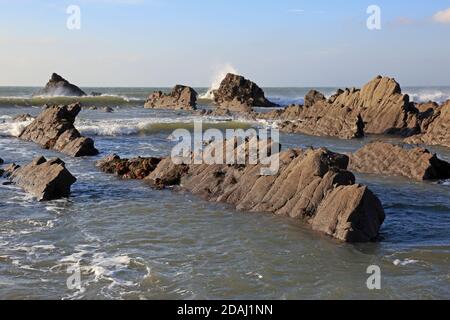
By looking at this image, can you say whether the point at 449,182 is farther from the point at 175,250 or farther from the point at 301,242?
the point at 175,250

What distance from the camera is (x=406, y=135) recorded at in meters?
48.3

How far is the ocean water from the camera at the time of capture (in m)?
12.2

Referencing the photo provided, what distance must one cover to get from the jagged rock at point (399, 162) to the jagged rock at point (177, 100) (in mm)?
59037

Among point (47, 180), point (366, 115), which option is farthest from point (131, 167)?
point (366, 115)

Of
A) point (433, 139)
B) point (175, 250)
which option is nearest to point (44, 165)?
point (175, 250)

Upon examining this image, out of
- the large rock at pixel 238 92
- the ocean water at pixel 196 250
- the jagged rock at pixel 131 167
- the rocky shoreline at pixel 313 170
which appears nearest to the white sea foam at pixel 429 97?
the large rock at pixel 238 92

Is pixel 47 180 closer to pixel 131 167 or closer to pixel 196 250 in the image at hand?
pixel 131 167

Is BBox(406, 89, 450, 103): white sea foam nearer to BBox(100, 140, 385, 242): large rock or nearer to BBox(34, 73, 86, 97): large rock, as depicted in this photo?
BBox(34, 73, 86, 97): large rock

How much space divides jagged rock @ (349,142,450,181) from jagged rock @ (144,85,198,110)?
194ft

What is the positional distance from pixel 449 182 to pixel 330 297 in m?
16.0

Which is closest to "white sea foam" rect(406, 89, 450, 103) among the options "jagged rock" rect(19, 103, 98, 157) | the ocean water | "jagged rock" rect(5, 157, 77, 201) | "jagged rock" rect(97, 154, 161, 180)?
"jagged rock" rect(19, 103, 98, 157)

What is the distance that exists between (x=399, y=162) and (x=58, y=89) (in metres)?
98.9

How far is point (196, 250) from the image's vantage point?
1498 centimetres

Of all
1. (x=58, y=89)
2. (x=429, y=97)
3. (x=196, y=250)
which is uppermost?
(x=58, y=89)
